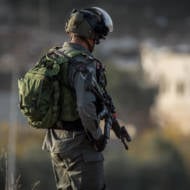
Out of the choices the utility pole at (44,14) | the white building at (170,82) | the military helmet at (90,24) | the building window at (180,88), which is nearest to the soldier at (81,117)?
the military helmet at (90,24)

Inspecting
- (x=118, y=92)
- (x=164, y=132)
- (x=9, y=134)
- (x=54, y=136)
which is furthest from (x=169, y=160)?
(x=54, y=136)

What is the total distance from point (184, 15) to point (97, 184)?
12387 millimetres

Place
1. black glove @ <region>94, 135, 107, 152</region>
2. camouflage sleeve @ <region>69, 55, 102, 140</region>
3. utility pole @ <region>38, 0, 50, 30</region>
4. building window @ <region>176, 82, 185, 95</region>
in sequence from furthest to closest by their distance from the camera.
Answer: utility pole @ <region>38, 0, 50, 30</region> → building window @ <region>176, 82, 185, 95</region> → black glove @ <region>94, 135, 107, 152</region> → camouflage sleeve @ <region>69, 55, 102, 140</region>

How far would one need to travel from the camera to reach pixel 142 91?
16438mm

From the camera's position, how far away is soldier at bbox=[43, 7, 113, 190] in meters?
4.21

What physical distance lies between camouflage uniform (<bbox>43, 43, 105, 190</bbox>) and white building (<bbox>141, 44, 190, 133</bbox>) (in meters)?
11.2

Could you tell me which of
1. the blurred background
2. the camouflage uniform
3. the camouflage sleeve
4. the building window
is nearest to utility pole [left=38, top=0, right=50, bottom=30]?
the blurred background

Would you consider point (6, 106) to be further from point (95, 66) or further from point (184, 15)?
point (95, 66)

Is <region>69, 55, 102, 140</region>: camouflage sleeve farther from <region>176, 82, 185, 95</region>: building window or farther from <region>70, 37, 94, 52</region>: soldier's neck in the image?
<region>176, 82, 185, 95</region>: building window

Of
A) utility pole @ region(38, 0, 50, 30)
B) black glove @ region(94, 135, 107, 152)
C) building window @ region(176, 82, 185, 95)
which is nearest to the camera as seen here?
black glove @ region(94, 135, 107, 152)

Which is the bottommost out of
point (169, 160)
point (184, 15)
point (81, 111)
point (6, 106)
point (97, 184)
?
point (97, 184)

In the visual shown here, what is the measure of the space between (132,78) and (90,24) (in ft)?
39.1

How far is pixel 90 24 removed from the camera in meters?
4.39

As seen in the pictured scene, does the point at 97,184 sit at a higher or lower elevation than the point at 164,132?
lower
